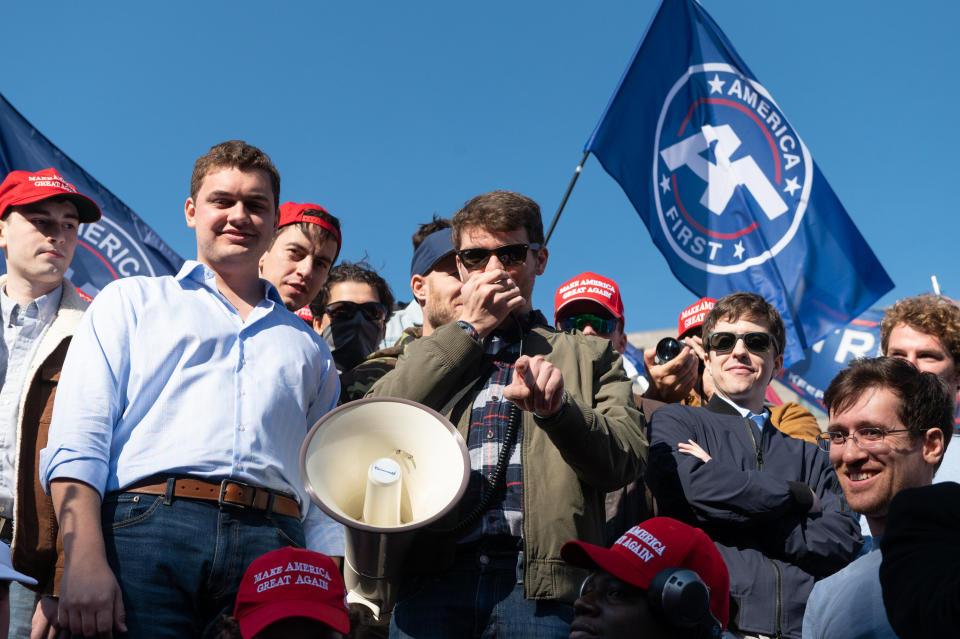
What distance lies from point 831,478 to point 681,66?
15.3ft

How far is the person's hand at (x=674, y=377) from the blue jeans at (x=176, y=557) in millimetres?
2791

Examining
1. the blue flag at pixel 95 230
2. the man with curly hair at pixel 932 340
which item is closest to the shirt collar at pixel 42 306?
the blue flag at pixel 95 230

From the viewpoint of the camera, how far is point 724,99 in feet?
27.2

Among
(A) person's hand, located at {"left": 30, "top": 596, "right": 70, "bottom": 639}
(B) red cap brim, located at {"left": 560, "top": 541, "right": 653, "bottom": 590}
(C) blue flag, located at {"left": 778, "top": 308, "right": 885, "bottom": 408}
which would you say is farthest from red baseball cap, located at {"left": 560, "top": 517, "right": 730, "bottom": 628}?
(C) blue flag, located at {"left": 778, "top": 308, "right": 885, "bottom": 408}

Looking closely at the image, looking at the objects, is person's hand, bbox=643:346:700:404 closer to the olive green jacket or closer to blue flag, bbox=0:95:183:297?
the olive green jacket

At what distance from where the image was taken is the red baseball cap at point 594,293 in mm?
5938

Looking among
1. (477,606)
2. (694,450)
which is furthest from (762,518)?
(477,606)

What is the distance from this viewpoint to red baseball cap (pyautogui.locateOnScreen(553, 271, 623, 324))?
5.94 metres

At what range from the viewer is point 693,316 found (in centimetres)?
610

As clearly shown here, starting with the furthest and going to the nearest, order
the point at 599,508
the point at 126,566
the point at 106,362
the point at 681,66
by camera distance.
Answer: the point at 681,66, the point at 599,508, the point at 106,362, the point at 126,566

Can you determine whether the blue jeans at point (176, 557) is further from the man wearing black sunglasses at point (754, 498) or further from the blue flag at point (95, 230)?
the blue flag at point (95, 230)

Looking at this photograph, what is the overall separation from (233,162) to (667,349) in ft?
8.50

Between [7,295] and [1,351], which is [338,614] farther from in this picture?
[7,295]

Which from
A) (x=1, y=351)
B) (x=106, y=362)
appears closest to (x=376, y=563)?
(x=106, y=362)
